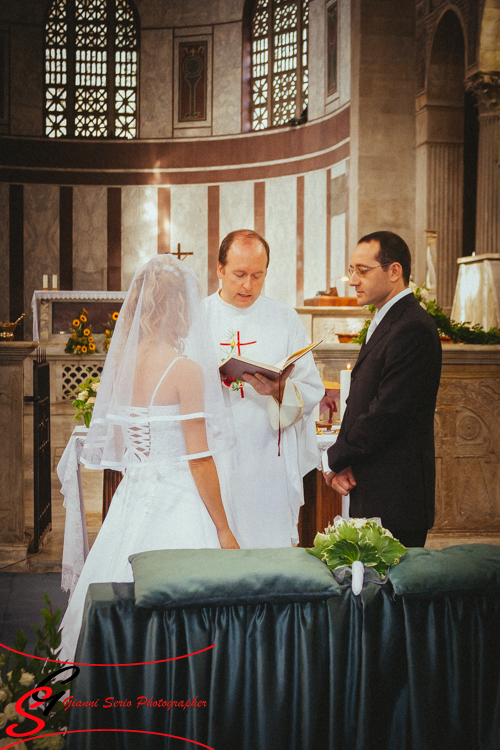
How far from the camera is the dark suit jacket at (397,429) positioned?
2246 mm

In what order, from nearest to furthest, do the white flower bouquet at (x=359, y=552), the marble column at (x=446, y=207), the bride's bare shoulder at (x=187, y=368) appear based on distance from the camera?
1. the white flower bouquet at (x=359, y=552)
2. the bride's bare shoulder at (x=187, y=368)
3. the marble column at (x=446, y=207)

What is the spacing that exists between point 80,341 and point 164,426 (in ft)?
26.7

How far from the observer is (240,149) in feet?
46.1

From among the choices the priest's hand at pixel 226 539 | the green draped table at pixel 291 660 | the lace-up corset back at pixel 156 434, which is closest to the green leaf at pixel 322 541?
the green draped table at pixel 291 660

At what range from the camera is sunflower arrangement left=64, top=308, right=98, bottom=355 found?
9898 millimetres

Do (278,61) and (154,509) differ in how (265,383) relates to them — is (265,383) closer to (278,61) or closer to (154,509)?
(154,509)

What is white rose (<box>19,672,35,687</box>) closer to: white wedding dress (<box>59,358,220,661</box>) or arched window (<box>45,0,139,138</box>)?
white wedding dress (<box>59,358,220,661</box>)

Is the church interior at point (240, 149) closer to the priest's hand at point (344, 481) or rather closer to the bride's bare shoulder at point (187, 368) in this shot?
the priest's hand at point (344, 481)

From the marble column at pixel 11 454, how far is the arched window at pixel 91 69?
11351mm

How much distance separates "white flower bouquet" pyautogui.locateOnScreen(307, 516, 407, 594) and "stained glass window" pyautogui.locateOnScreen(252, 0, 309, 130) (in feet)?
41.5

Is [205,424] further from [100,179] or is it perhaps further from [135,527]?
[100,179]

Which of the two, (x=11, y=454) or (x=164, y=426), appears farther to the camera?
(x=11, y=454)

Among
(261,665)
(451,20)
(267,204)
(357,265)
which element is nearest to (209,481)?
(261,665)

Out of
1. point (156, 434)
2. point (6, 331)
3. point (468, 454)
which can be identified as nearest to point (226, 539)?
point (156, 434)
